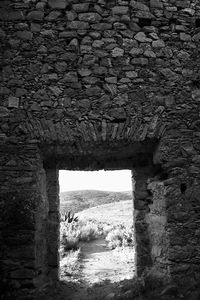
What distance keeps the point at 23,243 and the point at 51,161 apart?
143 cm

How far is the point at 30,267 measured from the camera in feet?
13.0

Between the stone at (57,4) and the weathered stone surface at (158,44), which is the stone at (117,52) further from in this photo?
the stone at (57,4)

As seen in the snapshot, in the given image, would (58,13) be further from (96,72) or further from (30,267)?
(30,267)

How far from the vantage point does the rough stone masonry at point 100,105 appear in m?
4.08

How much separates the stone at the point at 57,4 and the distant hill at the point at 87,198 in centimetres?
3052

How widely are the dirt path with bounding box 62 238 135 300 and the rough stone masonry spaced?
2.51 feet

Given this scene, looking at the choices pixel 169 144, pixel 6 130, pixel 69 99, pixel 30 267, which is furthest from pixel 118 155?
pixel 30 267

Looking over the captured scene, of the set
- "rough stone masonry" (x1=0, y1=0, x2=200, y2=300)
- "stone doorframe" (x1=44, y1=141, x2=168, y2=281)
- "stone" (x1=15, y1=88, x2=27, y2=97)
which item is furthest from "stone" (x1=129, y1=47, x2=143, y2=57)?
"stone" (x1=15, y1=88, x2=27, y2=97)

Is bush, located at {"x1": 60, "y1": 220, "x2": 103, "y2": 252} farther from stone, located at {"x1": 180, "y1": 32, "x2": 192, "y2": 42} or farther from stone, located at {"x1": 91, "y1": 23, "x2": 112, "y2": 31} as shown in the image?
A: stone, located at {"x1": 180, "y1": 32, "x2": 192, "y2": 42}

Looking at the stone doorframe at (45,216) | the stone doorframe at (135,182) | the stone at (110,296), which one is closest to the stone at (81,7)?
the stone doorframe at (45,216)

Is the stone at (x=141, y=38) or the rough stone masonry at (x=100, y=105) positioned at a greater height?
the stone at (x=141, y=38)

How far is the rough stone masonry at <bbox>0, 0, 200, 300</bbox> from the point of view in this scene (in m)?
Result: 4.08

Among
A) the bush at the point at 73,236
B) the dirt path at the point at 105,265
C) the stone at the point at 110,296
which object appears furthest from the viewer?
the bush at the point at 73,236

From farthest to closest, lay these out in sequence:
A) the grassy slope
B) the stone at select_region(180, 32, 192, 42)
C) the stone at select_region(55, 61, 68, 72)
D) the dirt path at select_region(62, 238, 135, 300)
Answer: the grassy slope < the dirt path at select_region(62, 238, 135, 300) < the stone at select_region(180, 32, 192, 42) < the stone at select_region(55, 61, 68, 72)
